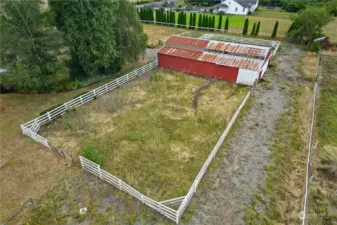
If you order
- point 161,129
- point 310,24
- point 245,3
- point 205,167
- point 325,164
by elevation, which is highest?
point 245,3

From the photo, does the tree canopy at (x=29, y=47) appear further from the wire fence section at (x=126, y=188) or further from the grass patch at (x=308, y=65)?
the grass patch at (x=308, y=65)

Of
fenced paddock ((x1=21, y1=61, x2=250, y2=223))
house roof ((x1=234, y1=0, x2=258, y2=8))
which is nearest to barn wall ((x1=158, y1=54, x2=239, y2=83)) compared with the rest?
fenced paddock ((x1=21, y1=61, x2=250, y2=223))

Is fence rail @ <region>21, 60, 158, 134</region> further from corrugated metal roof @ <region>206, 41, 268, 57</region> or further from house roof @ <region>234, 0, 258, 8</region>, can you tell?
house roof @ <region>234, 0, 258, 8</region>

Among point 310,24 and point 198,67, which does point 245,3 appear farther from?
point 198,67

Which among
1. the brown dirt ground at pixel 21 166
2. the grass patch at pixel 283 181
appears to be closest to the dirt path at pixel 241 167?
the grass patch at pixel 283 181

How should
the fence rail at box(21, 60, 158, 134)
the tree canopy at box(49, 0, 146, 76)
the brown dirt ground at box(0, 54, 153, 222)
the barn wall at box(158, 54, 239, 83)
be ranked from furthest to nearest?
the barn wall at box(158, 54, 239, 83), the tree canopy at box(49, 0, 146, 76), the fence rail at box(21, 60, 158, 134), the brown dirt ground at box(0, 54, 153, 222)

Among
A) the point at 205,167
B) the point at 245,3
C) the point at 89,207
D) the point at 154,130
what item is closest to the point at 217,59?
the point at 154,130
